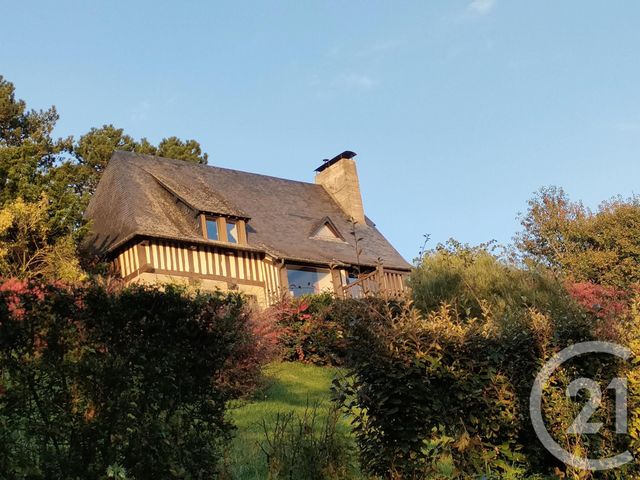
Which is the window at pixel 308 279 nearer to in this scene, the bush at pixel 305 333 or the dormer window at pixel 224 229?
the dormer window at pixel 224 229

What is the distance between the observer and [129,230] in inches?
791

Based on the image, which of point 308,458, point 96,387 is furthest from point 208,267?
point 96,387

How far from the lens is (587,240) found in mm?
33844

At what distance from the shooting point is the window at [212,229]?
21.4 meters

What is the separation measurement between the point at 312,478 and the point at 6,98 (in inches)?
1193

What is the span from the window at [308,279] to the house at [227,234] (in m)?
0.03

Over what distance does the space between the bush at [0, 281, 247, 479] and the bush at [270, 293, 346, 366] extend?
1049 centimetres

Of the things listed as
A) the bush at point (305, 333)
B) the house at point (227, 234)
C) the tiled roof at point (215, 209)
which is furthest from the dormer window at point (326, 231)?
the bush at point (305, 333)

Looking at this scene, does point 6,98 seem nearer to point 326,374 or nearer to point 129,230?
point 129,230

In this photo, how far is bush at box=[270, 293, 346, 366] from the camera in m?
16.0

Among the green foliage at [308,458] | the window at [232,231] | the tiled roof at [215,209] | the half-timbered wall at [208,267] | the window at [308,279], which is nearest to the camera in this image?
the green foliage at [308,458]

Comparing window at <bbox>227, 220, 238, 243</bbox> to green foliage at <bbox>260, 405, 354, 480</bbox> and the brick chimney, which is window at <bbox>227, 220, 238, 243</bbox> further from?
green foliage at <bbox>260, 405, 354, 480</bbox>

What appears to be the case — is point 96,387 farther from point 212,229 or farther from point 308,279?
point 308,279

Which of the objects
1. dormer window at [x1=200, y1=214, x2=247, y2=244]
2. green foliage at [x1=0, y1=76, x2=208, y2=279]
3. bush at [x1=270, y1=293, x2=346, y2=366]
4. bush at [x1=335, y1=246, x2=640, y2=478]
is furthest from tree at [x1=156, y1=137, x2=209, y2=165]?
bush at [x1=335, y1=246, x2=640, y2=478]
